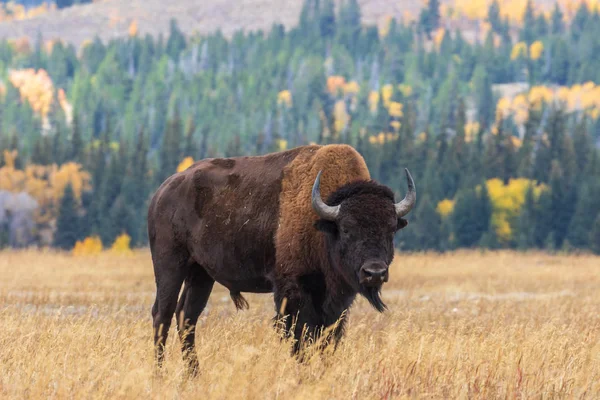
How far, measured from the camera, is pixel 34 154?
10912 centimetres

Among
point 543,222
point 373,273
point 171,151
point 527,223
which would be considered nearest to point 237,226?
point 373,273

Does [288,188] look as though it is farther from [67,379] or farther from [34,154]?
[34,154]

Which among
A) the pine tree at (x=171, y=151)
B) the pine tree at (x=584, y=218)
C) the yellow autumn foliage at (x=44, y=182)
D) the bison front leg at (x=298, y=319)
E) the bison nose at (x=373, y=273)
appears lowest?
the pine tree at (x=171, y=151)

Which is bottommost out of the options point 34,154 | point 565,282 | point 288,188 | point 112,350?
point 34,154

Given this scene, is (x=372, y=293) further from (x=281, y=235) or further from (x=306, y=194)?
(x=306, y=194)

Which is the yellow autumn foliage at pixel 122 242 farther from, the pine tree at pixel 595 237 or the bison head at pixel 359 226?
the bison head at pixel 359 226

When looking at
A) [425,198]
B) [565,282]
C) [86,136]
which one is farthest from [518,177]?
[86,136]

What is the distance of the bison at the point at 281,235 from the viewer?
1017cm

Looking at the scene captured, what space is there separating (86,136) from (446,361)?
182m

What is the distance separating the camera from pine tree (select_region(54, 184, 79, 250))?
91.2 meters

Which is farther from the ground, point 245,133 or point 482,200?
point 482,200

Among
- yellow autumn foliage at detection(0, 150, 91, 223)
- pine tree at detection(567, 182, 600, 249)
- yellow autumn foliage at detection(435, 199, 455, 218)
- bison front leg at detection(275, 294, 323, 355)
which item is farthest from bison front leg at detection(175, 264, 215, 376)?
yellow autumn foliage at detection(0, 150, 91, 223)

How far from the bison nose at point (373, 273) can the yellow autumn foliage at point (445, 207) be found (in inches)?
3083

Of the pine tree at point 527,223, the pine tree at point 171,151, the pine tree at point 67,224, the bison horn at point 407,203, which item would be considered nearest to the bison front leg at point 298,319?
the bison horn at point 407,203
